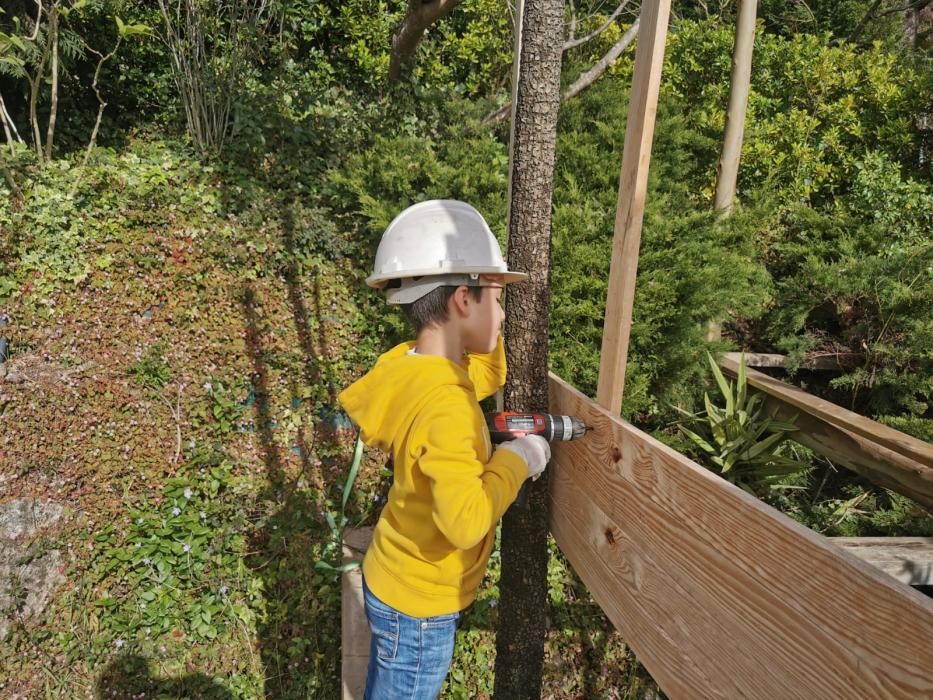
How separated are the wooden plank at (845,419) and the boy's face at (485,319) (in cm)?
342

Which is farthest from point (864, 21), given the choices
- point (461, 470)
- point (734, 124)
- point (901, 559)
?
point (461, 470)

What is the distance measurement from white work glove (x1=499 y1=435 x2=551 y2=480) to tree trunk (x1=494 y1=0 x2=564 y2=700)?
0.89 feet

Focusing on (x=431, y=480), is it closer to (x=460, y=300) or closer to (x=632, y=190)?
(x=460, y=300)

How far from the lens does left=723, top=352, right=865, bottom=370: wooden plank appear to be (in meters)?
4.97

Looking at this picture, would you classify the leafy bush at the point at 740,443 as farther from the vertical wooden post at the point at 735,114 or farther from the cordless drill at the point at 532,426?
the cordless drill at the point at 532,426

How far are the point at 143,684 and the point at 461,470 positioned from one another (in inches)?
101

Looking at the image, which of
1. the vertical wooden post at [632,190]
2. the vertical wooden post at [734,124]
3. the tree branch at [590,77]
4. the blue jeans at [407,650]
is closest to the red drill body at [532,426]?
the vertical wooden post at [632,190]

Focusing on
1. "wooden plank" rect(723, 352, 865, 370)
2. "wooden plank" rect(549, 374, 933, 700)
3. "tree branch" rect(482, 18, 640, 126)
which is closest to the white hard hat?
"wooden plank" rect(549, 374, 933, 700)

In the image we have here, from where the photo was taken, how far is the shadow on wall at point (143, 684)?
9.57 feet

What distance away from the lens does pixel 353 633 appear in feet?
9.17

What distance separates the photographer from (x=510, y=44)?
7.48 metres

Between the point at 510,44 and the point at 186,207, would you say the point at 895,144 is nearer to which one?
the point at 510,44

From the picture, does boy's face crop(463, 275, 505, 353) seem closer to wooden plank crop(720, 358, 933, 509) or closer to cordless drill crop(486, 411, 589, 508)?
cordless drill crop(486, 411, 589, 508)

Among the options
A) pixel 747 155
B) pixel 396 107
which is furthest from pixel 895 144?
pixel 396 107
